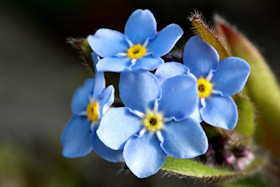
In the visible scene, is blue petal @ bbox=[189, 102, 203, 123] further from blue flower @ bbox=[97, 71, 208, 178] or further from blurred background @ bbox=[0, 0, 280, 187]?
blurred background @ bbox=[0, 0, 280, 187]

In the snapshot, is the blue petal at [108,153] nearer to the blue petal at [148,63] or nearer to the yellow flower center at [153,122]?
the yellow flower center at [153,122]

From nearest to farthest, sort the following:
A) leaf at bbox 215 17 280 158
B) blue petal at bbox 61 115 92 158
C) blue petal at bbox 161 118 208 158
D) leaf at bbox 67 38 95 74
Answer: blue petal at bbox 161 118 208 158 → blue petal at bbox 61 115 92 158 → leaf at bbox 67 38 95 74 → leaf at bbox 215 17 280 158

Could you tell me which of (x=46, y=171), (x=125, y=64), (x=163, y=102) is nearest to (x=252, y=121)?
(x=163, y=102)

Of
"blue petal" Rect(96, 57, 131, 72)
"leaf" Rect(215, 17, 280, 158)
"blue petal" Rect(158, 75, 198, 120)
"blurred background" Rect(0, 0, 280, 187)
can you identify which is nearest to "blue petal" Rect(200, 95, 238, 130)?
"blue petal" Rect(158, 75, 198, 120)

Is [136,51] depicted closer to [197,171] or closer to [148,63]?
[148,63]

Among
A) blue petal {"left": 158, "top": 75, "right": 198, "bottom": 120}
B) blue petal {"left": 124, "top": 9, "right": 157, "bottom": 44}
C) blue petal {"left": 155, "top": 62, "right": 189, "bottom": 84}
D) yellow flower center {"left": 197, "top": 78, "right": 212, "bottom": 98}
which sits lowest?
yellow flower center {"left": 197, "top": 78, "right": 212, "bottom": 98}

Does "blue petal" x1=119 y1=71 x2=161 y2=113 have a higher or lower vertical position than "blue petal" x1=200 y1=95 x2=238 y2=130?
higher

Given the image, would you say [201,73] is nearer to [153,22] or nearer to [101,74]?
[153,22]
